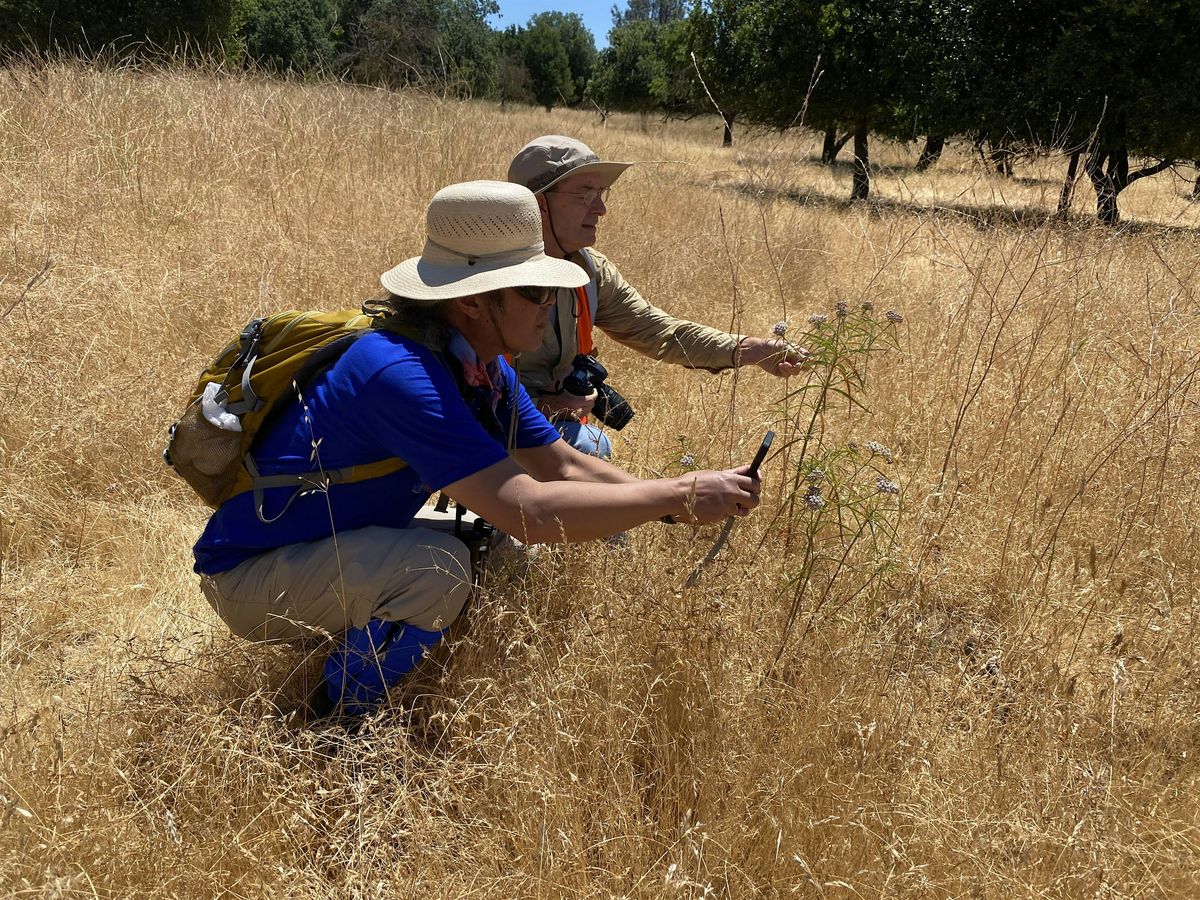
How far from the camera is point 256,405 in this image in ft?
6.14

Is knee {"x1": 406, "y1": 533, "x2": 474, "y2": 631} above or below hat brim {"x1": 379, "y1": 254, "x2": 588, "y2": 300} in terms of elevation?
below

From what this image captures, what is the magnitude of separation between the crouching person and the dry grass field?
5.3 inches

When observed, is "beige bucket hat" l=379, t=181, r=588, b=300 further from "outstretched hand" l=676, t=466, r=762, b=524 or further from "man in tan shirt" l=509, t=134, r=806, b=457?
"man in tan shirt" l=509, t=134, r=806, b=457

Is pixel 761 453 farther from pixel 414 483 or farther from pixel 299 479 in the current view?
pixel 299 479

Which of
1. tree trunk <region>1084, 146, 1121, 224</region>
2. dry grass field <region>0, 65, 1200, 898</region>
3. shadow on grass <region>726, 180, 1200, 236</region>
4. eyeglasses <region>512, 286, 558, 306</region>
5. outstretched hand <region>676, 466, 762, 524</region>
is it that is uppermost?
tree trunk <region>1084, 146, 1121, 224</region>

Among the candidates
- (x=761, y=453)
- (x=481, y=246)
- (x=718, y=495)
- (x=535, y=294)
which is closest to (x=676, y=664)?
(x=718, y=495)

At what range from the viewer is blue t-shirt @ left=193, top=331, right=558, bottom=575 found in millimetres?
1723

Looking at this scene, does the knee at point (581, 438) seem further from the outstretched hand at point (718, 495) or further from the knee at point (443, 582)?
the outstretched hand at point (718, 495)

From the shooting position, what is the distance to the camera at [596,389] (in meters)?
2.83

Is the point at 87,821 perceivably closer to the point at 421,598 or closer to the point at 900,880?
the point at 421,598

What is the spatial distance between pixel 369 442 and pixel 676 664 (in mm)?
833

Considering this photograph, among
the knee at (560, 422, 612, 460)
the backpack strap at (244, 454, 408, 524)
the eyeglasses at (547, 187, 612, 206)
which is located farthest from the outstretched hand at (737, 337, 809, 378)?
the backpack strap at (244, 454, 408, 524)

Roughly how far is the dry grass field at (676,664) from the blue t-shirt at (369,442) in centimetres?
30

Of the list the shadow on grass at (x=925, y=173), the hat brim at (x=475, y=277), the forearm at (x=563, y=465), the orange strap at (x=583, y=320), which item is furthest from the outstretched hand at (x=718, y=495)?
the shadow on grass at (x=925, y=173)
